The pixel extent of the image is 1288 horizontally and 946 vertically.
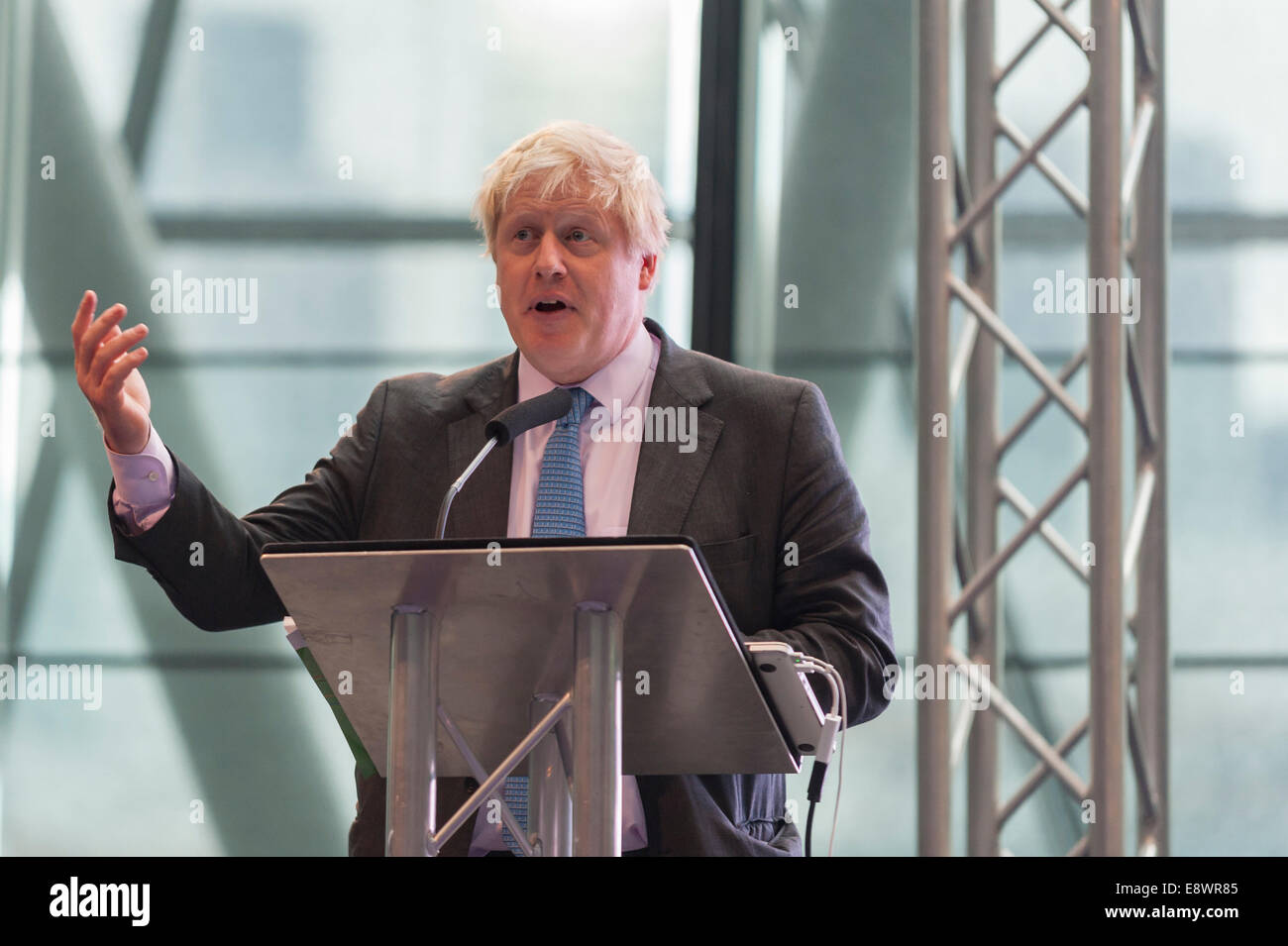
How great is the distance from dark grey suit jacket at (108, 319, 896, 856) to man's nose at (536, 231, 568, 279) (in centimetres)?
22

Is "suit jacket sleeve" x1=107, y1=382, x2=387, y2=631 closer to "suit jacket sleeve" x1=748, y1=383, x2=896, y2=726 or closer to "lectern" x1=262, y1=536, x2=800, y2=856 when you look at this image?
"lectern" x1=262, y1=536, x2=800, y2=856

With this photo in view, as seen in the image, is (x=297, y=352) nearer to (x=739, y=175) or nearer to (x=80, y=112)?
(x=80, y=112)

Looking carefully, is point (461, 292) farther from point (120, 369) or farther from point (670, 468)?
point (120, 369)

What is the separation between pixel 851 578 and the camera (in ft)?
6.46

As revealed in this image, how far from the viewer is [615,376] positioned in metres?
2.18

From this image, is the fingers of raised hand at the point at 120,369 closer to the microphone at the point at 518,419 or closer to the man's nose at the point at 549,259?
the microphone at the point at 518,419

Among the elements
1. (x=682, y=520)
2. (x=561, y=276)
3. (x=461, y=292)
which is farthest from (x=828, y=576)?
(x=461, y=292)

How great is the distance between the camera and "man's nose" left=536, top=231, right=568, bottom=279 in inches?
82.3

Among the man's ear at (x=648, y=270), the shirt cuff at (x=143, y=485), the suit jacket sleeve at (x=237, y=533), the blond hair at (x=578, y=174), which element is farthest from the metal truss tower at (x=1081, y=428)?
the shirt cuff at (x=143, y=485)

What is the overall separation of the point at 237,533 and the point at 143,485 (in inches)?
7.3

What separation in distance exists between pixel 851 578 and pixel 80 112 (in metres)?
3.72

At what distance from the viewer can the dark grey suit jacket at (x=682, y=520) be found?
186 cm

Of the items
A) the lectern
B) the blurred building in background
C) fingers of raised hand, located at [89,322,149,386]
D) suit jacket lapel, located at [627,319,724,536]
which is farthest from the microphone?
the blurred building in background

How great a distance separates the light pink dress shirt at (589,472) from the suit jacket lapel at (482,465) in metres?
0.01
